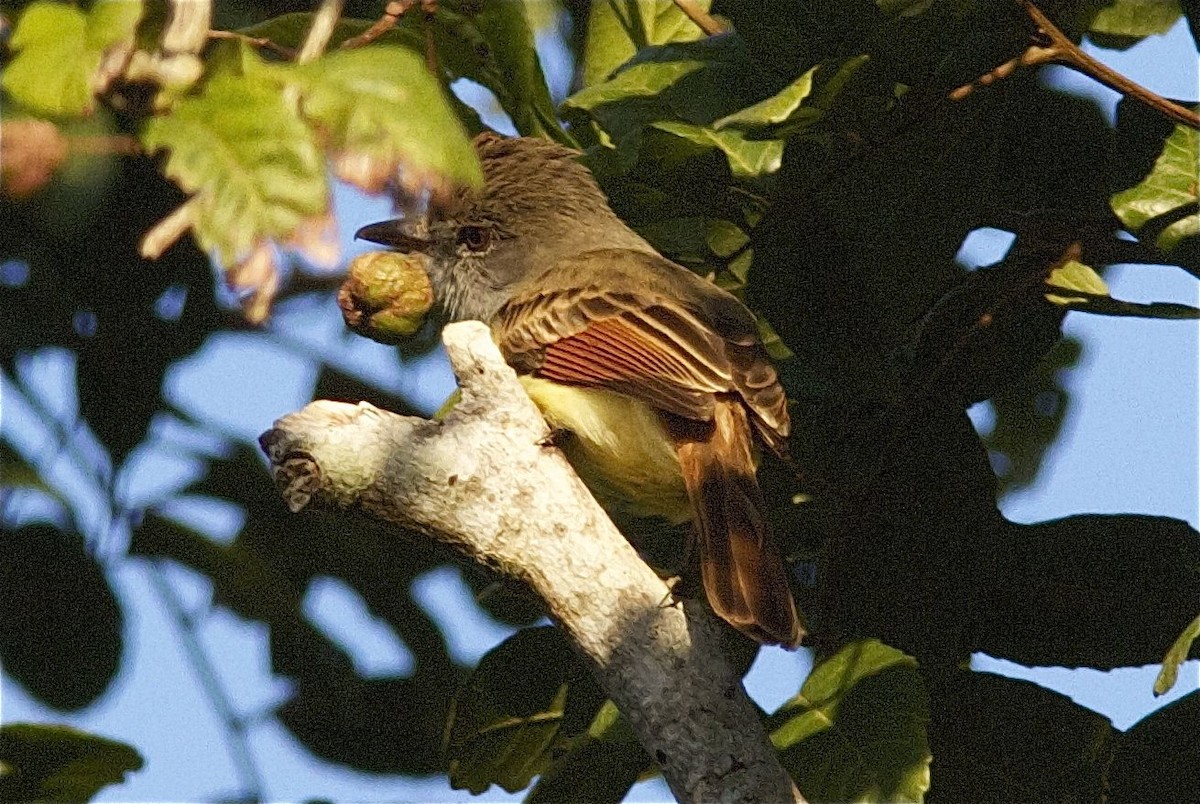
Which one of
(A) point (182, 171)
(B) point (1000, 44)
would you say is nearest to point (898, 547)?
(B) point (1000, 44)

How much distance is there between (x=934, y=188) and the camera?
3666 millimetres

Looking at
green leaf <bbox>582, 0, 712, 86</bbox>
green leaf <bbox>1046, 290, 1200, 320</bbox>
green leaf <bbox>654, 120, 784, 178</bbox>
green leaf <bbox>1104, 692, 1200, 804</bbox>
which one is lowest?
green leaf <bbox>1104, 692, 1200, 804</bbox>

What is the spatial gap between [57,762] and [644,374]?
158 cm

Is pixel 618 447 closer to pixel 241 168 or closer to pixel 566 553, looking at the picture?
pixel 566 553

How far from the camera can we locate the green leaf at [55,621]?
402cm

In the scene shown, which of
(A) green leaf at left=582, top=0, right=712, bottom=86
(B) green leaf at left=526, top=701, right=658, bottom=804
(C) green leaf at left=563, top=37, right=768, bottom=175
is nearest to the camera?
(C) green leaf at left=563, top=37, right=768, bottom=175

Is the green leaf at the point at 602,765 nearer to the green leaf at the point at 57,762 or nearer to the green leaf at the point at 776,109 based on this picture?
the green leaf at the point at 57,762

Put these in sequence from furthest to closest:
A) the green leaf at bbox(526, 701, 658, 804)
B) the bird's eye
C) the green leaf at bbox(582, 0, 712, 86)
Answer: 1. the bird's eye
2. the green leaf at bbox(582, 0, 712, 86)
3. the green leaf at bbox(526, 701, 658, 804)

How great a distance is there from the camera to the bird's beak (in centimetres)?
514

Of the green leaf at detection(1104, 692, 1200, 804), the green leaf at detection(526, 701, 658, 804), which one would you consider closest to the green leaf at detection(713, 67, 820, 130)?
the green leaf at detection(526, 701, 658, 804)

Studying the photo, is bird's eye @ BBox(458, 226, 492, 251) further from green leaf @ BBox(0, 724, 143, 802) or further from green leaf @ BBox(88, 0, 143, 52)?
green leaf @ BBox(88, 0, 143, 52)

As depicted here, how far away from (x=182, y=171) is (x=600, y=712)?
2060 millimetres

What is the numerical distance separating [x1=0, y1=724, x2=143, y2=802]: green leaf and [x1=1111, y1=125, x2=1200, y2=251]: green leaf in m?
2.33

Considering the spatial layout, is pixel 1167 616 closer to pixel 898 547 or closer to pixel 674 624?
pixel 898 547
